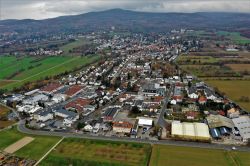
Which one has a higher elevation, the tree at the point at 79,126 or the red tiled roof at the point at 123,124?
the red tiled roof at the point at 123,124

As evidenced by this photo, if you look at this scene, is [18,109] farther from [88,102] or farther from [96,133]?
[96,133]

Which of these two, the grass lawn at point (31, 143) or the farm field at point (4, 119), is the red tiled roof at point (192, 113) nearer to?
the grass lawn at point (31, 143)

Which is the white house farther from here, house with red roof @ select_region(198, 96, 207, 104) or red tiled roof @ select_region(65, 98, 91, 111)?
house with red roof @ select_region(198, 96, 207, 104)

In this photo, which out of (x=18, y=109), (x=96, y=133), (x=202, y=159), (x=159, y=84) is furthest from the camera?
(x=159, y=84)

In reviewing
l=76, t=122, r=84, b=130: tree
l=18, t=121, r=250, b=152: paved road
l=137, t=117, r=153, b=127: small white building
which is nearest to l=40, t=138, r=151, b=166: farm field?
l=18, t=121, r=250, b=152: paved road

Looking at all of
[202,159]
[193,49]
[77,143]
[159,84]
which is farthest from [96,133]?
[193,49]

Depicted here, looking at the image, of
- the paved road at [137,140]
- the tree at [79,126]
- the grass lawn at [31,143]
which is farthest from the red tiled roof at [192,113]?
the grass lawn at [31,143]
